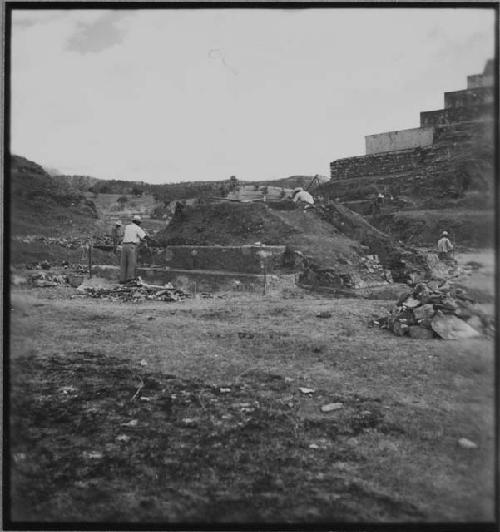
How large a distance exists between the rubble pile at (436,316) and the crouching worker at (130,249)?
447 centimetres

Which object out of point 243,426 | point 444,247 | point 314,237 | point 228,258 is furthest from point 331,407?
point 314,237

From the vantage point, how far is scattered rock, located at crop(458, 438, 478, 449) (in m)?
3.10

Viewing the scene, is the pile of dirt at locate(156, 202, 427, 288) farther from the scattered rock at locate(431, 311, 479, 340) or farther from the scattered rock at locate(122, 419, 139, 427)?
the scattered rock at locate(122, 419, 139, 427)

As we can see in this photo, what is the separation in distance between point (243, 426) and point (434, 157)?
10.1 m

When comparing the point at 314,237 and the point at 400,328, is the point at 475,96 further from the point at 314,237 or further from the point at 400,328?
the point at 314,237

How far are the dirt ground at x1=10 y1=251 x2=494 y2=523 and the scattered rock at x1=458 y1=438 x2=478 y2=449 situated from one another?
46 millimetres

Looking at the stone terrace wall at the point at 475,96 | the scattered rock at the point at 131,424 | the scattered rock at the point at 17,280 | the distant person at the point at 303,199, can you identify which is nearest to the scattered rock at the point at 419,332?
the stone terrace wall at the point at 475,96

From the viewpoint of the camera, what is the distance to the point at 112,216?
20.0 metres

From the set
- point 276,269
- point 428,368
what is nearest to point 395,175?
point 276,269

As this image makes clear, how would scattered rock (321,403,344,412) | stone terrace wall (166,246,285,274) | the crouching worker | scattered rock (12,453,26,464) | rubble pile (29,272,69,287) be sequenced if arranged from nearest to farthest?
scattered rock (12,453,26,464), scattered rock (321,403,344,412), rubble pile (29,272,69,287), stone terrace wall (166,246,285,274), the crouching worker

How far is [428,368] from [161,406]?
7.11ft

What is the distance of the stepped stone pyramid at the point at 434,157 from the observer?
374 centimetres

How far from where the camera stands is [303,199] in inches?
384

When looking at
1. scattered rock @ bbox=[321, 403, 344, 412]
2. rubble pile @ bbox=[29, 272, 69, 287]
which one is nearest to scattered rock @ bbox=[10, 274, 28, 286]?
rubble pile @ bbox=[29, 272, 69, 287]
